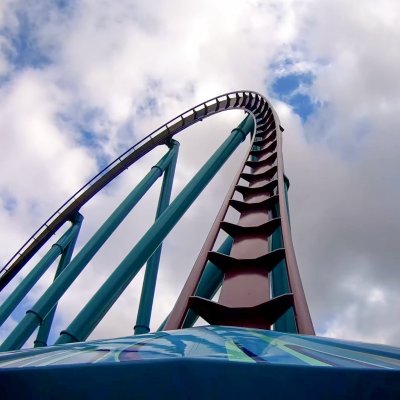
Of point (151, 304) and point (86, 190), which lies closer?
point (151, 304)

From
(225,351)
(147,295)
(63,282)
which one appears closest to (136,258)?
(147,295)

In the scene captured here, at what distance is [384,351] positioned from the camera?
1.34 m

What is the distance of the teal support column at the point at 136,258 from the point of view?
3.77 meters

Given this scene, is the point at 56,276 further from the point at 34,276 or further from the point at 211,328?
the point at 211,328

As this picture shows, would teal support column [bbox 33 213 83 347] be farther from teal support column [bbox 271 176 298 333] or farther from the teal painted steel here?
the teal painted steel

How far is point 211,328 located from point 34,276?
5.56m

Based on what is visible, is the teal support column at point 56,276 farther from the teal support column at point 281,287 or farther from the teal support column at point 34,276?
the teal support column at point 281,287

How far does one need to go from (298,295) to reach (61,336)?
85.1 inches

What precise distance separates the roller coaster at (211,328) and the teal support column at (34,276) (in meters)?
0.02

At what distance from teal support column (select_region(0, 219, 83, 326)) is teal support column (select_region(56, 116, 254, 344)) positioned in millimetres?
2842

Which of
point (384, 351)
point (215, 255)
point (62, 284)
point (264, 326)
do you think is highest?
point (62, 284)

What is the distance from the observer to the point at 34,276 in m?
6.62

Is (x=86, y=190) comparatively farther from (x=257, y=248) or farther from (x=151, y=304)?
(x=257, y=248)

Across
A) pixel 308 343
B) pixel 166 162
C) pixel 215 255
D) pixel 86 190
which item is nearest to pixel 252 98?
pixel 166 162
